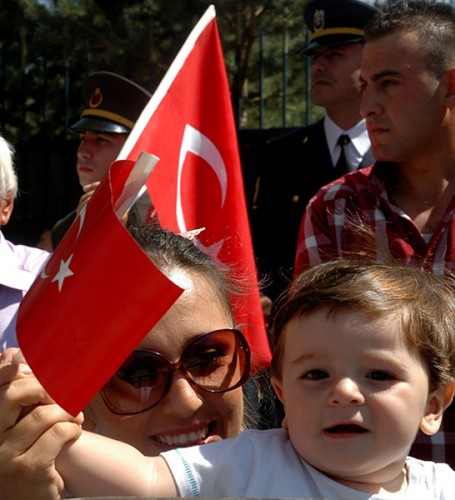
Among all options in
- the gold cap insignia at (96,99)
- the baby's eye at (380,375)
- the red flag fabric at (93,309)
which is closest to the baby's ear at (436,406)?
the baby's eye at (380,375)

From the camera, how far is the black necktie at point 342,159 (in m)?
4.32

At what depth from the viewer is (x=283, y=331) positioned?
6.56ft

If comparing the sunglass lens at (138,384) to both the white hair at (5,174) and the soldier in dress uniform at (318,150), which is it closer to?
the white hair at (5,174)

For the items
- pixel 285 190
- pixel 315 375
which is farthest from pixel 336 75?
pixel 315 375

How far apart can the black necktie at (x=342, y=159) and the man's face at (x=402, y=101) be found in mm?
1118

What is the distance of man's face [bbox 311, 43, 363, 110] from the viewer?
439 centimetres

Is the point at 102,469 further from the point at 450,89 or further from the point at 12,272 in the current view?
the point at 12,272

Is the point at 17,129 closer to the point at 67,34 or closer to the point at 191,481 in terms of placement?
the point at 67,34

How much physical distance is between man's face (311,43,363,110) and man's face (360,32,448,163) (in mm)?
1183

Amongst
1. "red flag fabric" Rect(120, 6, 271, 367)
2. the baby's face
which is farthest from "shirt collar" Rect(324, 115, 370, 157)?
the baby's face

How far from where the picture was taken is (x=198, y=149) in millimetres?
3438

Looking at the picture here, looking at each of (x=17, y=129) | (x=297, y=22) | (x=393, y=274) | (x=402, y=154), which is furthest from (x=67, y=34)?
(x=393, y=274)

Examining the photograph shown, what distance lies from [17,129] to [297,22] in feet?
8.67

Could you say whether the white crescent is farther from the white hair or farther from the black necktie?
the black necktie
